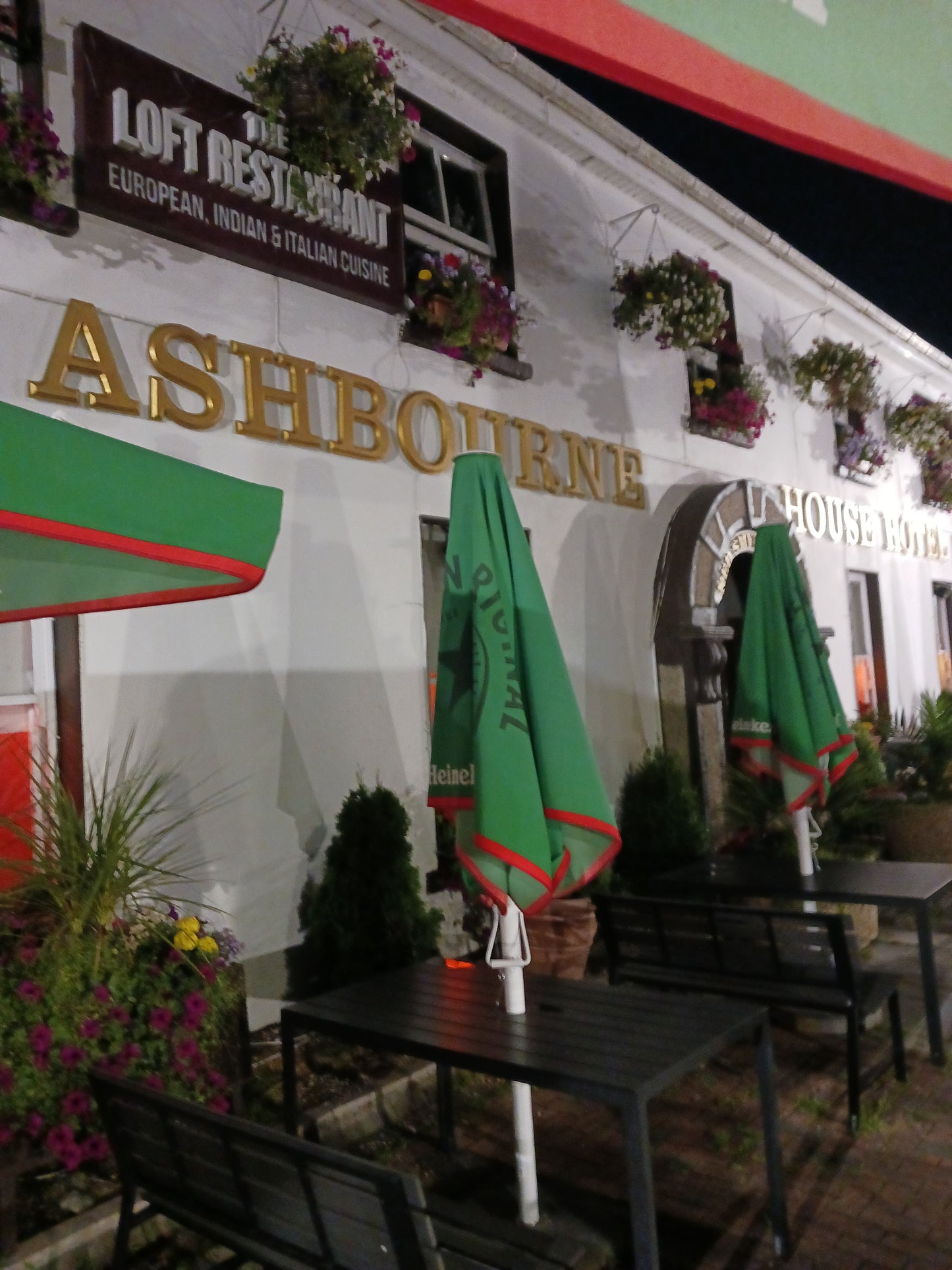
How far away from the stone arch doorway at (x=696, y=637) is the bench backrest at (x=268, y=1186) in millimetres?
5948

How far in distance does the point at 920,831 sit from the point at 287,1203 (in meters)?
7.04

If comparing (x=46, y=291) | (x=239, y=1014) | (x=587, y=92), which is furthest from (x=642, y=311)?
(x=239, y=1014)

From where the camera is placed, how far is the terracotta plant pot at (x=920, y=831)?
8.02 meters

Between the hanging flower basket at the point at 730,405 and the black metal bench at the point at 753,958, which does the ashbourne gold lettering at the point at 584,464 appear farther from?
the black metal bench at the point at 753,958

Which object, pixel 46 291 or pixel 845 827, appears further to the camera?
pixel 845 827

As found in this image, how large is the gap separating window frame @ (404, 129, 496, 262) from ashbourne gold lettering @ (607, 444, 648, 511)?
1.85 metres

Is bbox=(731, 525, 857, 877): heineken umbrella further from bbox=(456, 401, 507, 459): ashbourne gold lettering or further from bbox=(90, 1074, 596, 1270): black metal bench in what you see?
bbox=(90, 1074, 596, 1270): black metal bench

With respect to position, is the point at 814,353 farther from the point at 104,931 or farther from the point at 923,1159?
the point at 104,931

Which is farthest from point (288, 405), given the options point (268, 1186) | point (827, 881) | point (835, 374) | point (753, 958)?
point (835, 374)

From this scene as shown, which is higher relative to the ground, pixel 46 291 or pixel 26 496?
pixel 46 291

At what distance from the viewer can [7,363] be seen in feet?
14.6

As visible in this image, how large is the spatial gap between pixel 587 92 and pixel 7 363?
6.50 metres

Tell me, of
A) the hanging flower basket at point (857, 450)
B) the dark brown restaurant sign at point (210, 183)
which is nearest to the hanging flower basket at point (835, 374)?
the hanging flower basket at point (857, 450)

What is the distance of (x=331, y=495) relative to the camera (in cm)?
578
